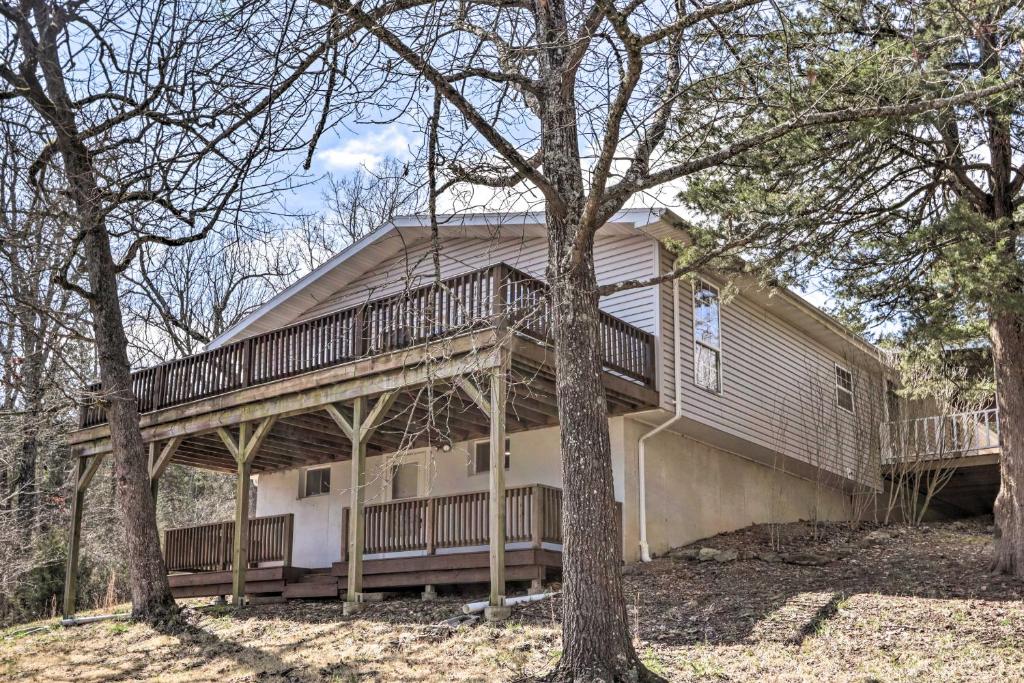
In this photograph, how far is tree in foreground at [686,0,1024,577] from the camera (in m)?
10.6

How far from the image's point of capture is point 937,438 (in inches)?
762

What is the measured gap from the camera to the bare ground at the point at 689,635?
9.01 m

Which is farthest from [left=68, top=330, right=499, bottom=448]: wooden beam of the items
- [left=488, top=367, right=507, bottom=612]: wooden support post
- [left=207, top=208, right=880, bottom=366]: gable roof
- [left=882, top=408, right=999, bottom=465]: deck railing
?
[left=882, top=408, right=999, bottom=465]: deck railing

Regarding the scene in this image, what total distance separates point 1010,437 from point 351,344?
8739mm

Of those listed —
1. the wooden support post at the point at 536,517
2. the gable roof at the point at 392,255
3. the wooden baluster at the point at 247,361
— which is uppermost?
the gable roof at the point at 392,255

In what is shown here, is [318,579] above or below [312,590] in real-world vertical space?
above

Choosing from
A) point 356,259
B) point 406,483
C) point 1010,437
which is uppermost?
point 356,259

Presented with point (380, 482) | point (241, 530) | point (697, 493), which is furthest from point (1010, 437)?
point (241, 530)

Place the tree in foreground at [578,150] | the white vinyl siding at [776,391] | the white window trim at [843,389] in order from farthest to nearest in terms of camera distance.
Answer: the white window trim at [843,389] < the white vinyl siding at [776,391] < the tree in foreground at [578,150]

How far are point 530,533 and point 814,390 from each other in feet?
30.4

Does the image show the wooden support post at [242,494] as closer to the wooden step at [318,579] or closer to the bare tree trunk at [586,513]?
the wooden step at [318,579]

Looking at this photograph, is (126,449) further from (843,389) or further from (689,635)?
(843,389)

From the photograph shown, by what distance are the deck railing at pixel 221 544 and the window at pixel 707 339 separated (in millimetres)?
7221

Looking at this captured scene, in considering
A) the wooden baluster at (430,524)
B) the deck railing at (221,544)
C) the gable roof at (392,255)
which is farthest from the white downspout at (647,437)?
the deck railing at (221,544)
